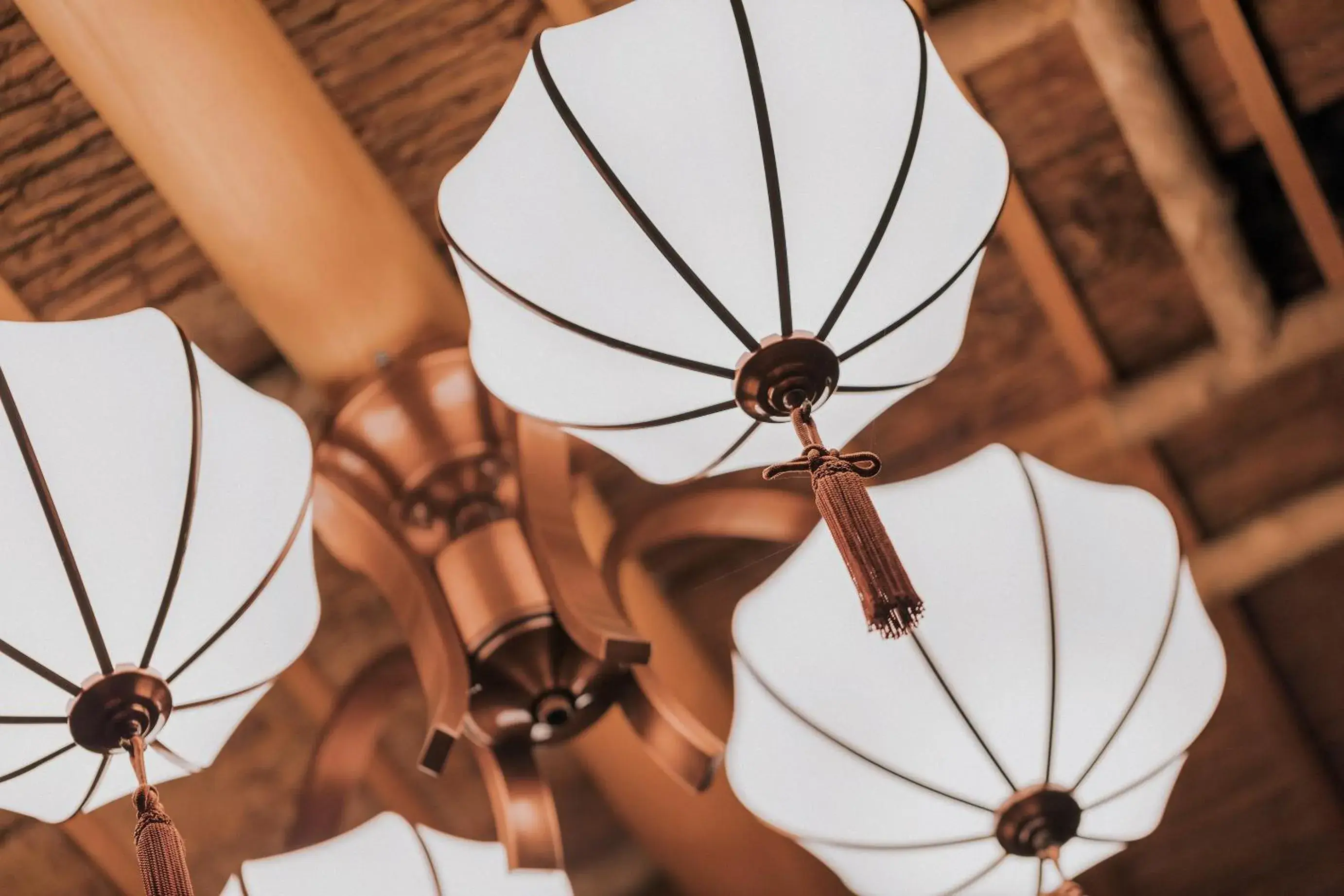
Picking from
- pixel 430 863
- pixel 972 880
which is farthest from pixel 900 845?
pixel 430 863

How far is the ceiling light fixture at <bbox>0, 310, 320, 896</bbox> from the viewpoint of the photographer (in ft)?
5.12

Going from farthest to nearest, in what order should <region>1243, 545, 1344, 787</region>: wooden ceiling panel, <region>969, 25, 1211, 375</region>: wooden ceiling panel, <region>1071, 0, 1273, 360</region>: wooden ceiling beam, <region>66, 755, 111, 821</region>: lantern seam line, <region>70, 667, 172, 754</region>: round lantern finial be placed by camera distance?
<region>1243, 545, 1344, 787</region>: wooden ceiling panel, <region>969, 25, 1211, 375</region>: wooden ceiling panel, <region>1071, 0, 1273, 360</region>: wooden ceiling beam, <region>66, 755, 111, 821</region>: lantern seam line, <region>70, 667, 172, 754</region>: round lantern finial

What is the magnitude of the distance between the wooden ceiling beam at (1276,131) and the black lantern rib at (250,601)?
2.09 metres

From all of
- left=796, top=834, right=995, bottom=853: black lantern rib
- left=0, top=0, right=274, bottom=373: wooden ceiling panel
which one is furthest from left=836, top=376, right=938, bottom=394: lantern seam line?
left=0, top=0, right=274, bottom=373: wooden ceiling panel

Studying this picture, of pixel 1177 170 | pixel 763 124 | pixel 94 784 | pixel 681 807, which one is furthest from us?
pixel 1177 170

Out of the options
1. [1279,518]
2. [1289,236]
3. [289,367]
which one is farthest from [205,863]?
[1289,236]

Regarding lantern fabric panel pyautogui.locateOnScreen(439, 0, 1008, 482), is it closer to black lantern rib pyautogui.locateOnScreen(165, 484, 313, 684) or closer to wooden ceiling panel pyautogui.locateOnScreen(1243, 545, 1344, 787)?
black lantern rib pyautogui.locateOnScreen(165, 484, 313, 684)

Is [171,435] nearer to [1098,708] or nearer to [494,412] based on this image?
[494,412]

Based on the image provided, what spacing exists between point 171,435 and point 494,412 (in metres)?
0.64

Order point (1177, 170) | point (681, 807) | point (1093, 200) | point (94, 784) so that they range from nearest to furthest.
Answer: point (94, 784), point (681, 807), point (1177, 170), point (1093, 200)

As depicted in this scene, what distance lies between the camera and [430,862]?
187 centimetres

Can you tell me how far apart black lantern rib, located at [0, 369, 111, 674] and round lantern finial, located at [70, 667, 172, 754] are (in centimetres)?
8

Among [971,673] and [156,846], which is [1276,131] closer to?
[971,673]

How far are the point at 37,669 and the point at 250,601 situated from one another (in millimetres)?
254
